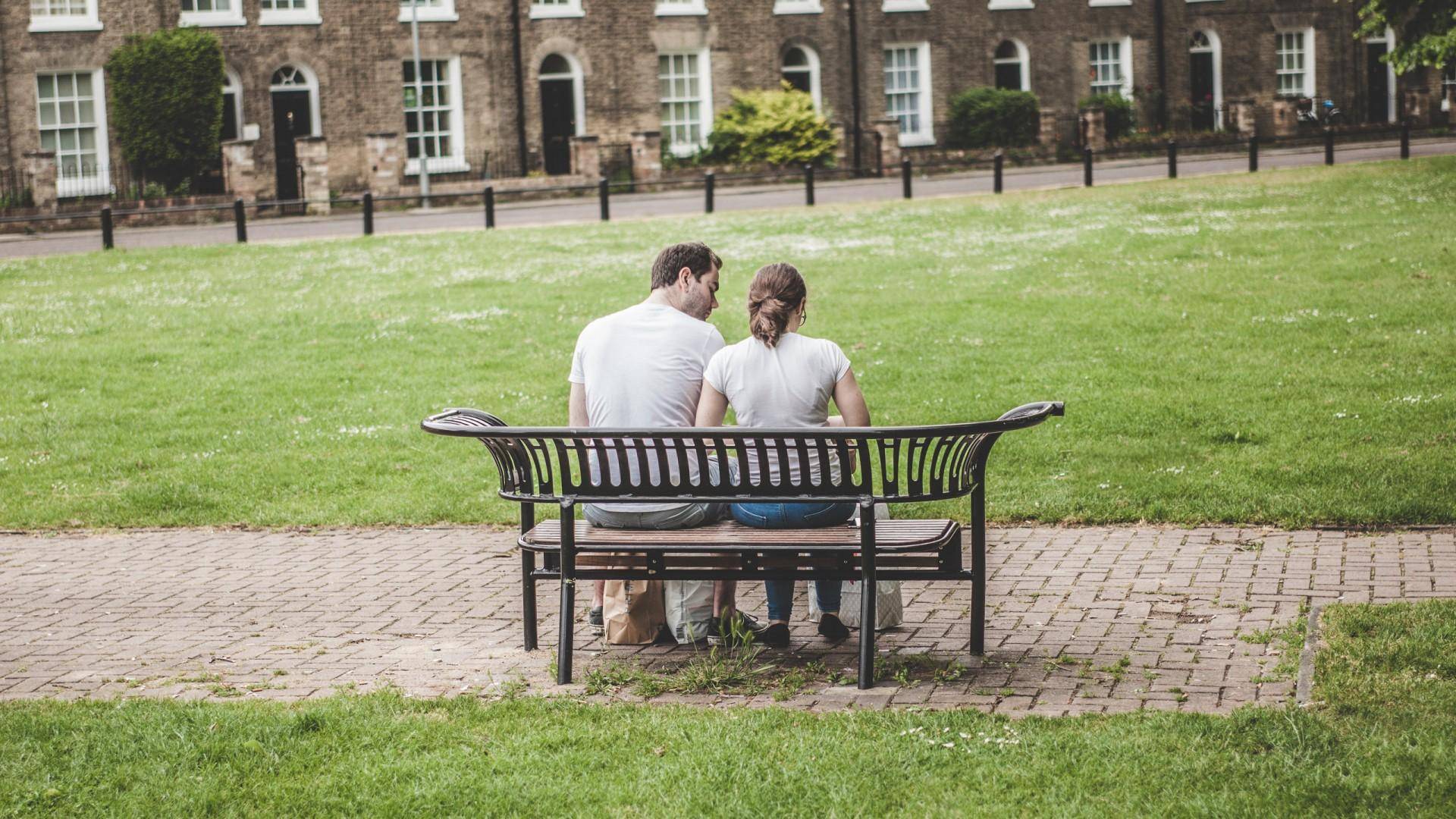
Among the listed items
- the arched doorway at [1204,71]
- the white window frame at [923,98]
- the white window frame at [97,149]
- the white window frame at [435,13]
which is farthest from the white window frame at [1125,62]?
the white window frame at [97,149]

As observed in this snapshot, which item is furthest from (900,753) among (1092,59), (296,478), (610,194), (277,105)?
(1092,59)

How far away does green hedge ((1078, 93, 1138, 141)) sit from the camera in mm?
43125

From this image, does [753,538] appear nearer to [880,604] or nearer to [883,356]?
[880,604]

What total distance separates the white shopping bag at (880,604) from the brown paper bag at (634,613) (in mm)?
649

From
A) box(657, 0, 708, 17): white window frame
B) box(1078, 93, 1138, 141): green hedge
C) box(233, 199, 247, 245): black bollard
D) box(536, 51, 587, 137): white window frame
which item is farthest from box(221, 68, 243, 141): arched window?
box(1078, 93, 1138, 141): green hedge

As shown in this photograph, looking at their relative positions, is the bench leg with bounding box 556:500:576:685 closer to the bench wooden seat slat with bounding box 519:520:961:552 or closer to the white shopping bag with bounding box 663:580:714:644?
the bench wooden seat slat with bounding box 519:520:961:552

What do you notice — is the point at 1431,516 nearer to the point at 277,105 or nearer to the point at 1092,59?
the point at 277,105

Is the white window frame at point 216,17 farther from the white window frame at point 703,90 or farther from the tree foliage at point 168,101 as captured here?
the white window frame at point 703,90

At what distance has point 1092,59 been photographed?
45.2 metres

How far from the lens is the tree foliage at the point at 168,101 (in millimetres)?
33656

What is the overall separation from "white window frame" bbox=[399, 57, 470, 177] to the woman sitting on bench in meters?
32.3

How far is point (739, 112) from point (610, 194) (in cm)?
534

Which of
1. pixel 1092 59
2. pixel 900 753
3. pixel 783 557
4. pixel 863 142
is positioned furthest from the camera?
pixel 1092 59

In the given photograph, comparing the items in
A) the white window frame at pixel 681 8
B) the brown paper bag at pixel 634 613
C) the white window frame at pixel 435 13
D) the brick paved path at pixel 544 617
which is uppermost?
the white window frame at pixel 681 8
